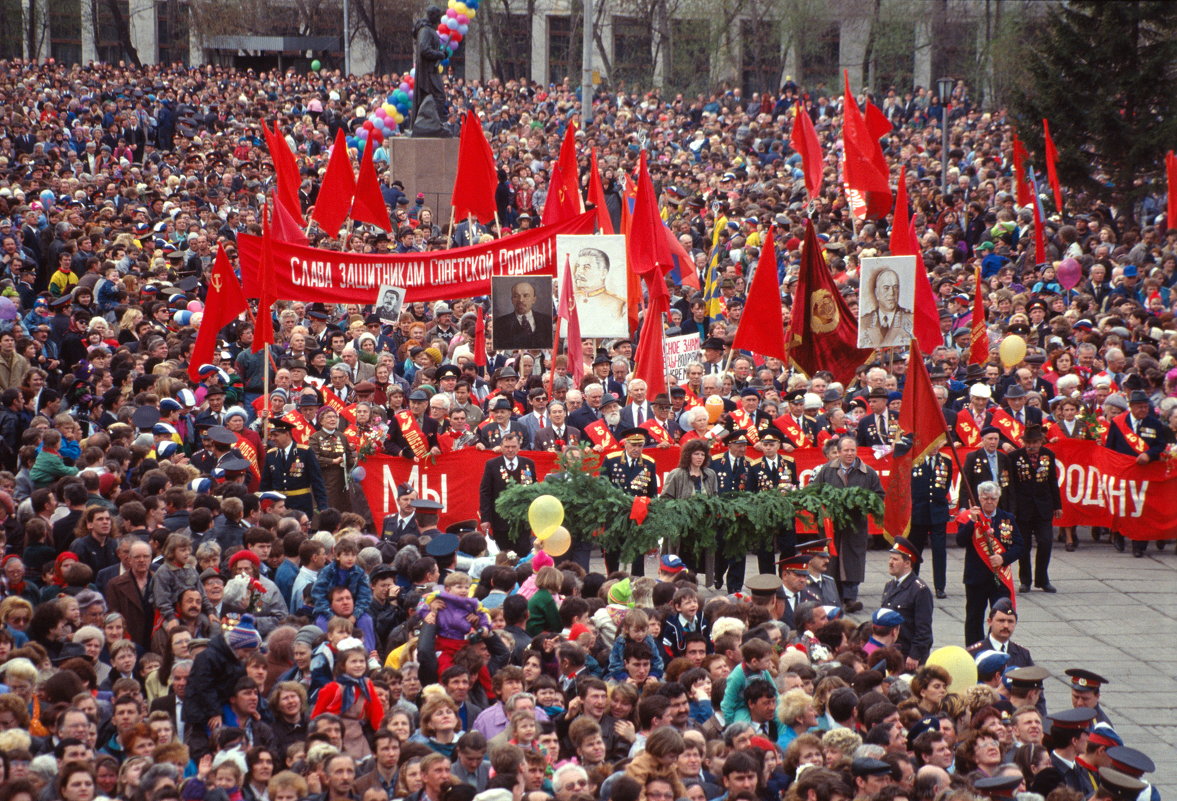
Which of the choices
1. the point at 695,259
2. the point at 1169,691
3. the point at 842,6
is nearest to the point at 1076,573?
the point at 1169,691

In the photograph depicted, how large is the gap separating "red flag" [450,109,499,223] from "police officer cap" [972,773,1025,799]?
1346 cm

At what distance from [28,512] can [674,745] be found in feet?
18.5

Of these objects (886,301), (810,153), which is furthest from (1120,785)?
(810,153)

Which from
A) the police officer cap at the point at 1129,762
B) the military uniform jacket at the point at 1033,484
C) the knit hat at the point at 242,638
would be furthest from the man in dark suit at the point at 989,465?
the knit hat at the point at 242,638

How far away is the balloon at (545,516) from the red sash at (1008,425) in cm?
506

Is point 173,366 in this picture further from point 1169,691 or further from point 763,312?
point 1169,691

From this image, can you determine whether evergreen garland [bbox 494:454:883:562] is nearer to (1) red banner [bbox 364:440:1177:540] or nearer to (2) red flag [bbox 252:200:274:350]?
(1) red banner [bbox 364:440:1177:540]

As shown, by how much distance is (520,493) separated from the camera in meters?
12.9

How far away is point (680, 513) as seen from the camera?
12711 mm

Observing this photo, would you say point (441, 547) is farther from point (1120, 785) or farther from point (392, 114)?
point (392, 114)

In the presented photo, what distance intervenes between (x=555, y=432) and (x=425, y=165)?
13.8 m

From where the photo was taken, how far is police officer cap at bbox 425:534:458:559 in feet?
Answer: 35.8

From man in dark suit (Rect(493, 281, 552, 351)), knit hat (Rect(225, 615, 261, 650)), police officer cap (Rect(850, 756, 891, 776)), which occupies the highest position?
man in dark suit (Rect(493, 281, 552, 351))

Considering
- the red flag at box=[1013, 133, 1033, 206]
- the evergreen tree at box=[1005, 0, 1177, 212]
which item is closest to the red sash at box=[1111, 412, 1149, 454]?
the red flag at box=[1013, 133, 1033, 206]
